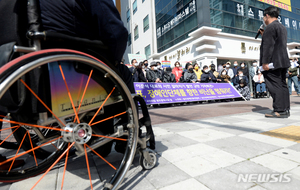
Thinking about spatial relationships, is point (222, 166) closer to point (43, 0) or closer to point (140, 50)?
point (43, 0)

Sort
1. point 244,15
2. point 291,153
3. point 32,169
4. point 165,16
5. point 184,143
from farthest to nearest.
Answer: point 165,16 → point 244,15 → point 184,143 → point 291,153 → point 32,169

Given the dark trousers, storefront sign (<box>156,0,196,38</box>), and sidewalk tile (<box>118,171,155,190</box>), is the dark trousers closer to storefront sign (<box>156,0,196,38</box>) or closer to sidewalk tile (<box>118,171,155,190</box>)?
sidewalk tile (<box>118,171,155,190</box>)

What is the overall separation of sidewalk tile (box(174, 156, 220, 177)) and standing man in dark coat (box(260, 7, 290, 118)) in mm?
2986

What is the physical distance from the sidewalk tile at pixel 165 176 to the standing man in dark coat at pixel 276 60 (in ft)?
10.8

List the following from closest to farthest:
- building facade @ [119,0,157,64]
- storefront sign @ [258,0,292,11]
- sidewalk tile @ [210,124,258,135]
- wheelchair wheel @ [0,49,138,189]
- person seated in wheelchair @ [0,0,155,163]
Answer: wheelchair wheel @ [0,49,138,189], person seated in wheelchair @ [0,0,155,163], sidewalk tile @ [210,124,258,135], storefront sign @ [258,0,292,11], building facade @ [119,0,157,64]

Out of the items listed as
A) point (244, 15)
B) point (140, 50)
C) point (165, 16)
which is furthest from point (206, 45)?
→ point (140, 50)

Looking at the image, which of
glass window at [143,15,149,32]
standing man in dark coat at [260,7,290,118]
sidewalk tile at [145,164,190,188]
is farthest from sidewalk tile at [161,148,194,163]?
glass window at [143,15,149,32]

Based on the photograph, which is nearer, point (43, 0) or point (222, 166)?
point (43, 0)

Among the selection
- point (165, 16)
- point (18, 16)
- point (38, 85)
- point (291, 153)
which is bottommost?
point (291, 153)

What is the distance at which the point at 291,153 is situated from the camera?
1812mm

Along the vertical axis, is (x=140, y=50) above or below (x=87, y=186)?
above

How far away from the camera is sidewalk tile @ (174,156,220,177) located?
1498mm

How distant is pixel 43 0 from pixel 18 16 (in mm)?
169

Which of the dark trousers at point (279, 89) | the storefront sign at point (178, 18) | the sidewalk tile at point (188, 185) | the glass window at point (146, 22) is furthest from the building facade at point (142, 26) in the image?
the sidewalk tile at point (188, 185)
